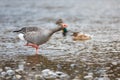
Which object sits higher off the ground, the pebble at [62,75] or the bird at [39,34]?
the bird at [39,34]

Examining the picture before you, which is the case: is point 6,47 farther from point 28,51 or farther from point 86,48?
point 86,48

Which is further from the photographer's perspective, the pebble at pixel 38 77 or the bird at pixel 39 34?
the bird at pixel 39 34

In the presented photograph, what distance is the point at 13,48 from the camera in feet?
50.5

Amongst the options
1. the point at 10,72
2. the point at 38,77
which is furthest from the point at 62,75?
the point at 10,72

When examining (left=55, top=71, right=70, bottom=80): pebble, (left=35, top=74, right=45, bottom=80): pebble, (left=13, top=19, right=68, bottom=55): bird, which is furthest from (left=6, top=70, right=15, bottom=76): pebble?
(left=13, top=19, right=68, bottom=55): bird

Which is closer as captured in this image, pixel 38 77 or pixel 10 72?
pixel 38 77

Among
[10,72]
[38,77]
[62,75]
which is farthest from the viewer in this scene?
[10,72]

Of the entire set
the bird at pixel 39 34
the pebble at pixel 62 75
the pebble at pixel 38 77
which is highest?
the bird at pixel 39 34

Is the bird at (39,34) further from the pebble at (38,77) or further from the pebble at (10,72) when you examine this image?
the pebble at (38,77)

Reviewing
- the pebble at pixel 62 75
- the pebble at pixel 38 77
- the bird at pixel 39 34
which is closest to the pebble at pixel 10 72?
the pebble at pixel 38 77

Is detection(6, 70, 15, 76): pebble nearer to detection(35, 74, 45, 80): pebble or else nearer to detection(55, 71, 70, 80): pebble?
detection(35, 74, 45, 80): pebble

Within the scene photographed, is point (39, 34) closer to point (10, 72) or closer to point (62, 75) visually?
point (10, 72)

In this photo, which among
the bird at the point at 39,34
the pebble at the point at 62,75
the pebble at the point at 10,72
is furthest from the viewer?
the bird at the point at 39,34

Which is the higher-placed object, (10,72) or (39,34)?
(39,34)
